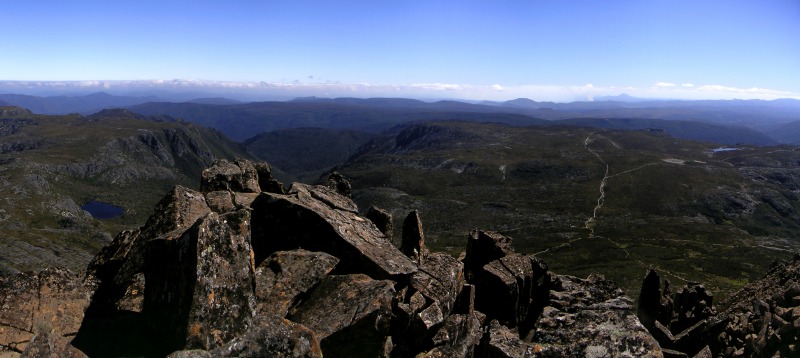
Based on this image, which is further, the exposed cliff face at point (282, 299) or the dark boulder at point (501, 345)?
the dark boulder at point (501, 345)

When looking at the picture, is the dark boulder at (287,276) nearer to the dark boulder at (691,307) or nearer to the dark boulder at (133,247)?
the dark boulder at (133,247)

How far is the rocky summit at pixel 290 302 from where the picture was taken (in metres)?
11.6

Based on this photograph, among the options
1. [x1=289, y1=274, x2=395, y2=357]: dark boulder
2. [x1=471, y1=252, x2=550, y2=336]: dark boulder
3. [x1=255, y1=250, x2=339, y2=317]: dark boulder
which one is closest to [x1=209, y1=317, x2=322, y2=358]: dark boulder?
[x1=289, y1=274, x2=395, y2=357]: dark boulder

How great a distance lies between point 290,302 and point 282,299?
0.29 m

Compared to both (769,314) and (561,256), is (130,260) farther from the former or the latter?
(561,256)

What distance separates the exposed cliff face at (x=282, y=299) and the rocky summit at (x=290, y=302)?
0.05 metres

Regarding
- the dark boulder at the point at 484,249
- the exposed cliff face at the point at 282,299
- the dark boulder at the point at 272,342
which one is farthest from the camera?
the dark boulder at the point at 484,249

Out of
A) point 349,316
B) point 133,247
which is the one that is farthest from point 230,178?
point 349,316

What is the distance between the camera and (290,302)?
1512 centimetres

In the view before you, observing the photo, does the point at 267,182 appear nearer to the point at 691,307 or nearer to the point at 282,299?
the point at 282,299

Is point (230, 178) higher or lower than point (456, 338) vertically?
higher

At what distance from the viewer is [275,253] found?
1752 centimetres

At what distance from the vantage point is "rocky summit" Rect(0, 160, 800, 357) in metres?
11.6

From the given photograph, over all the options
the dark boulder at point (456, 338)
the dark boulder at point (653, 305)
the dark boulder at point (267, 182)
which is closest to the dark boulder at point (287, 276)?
the dark boulder at point (456, 338)
